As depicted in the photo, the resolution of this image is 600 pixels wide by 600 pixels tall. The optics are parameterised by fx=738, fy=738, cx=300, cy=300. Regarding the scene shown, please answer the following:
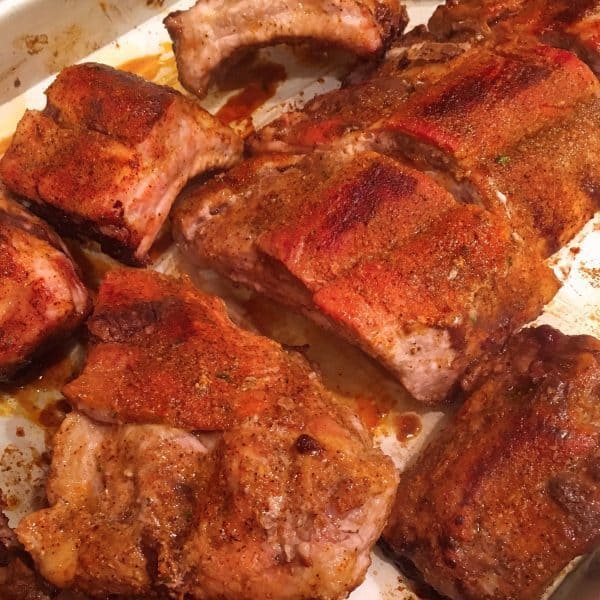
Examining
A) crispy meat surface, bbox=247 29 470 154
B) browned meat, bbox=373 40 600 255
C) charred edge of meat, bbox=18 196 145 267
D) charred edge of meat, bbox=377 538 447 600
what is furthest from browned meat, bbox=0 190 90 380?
charred edge of meat, bbox=377 538 447 600

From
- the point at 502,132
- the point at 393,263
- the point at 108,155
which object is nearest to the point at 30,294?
the point at 108,155

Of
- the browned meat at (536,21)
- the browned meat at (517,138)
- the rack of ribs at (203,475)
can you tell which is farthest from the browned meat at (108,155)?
the browned meat at (536,21)

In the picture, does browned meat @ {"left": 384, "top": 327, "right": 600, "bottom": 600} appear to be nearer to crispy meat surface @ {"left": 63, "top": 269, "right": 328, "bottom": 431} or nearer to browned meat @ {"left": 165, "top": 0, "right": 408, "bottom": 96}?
crispy meat surface @ {"left": 63, "top": 269, "right": 328, "bottom": 431}

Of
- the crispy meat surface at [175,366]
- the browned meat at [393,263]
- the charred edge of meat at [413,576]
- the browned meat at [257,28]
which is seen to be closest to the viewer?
the crispy meat surface at [175,366]

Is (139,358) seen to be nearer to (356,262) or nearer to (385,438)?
(356,262)

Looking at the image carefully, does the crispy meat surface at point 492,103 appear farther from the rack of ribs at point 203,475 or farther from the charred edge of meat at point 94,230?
the charred edge of meat at point 94,230

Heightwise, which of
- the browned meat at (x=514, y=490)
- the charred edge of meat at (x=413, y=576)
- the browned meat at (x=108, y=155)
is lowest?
the charred edge of meat at (x=413, y=576)

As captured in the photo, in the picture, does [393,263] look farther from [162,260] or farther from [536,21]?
[536,21]

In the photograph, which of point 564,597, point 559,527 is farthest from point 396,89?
point 564,597
